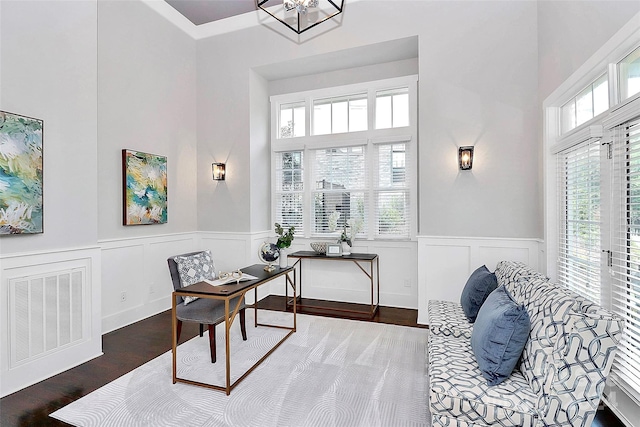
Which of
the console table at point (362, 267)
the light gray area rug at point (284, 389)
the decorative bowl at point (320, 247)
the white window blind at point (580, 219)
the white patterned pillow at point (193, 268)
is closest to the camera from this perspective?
the light gray area rug at point (284, 389)

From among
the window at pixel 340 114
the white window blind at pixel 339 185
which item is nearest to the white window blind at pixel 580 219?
the white window blind at pixel 339 185

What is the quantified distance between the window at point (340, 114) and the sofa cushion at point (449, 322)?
9.09 ft

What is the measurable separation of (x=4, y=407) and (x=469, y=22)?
5375mm

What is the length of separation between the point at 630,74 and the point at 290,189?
400 centimetres

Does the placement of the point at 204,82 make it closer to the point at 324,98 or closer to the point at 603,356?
the point at 324,98

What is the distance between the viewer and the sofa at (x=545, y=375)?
1.50 m

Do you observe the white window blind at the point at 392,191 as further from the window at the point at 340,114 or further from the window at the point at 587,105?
the window at the point at 587,105

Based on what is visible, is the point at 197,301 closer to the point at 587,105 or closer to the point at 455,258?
the point at 455,258

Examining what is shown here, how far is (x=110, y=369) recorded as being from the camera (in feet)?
9.30

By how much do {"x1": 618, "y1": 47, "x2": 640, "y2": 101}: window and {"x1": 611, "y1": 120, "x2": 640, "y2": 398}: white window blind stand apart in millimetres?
196

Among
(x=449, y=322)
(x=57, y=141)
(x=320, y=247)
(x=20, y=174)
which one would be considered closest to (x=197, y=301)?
(x=20, y=174)

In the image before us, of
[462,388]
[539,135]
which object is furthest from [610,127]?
[462,388]

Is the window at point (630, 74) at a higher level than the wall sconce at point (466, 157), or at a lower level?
higher

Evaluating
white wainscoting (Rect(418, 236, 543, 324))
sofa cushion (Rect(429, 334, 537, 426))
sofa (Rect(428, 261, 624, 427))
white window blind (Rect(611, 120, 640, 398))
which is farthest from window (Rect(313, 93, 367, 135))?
sofa cushion (Rect(429, 334, 537, 426))
